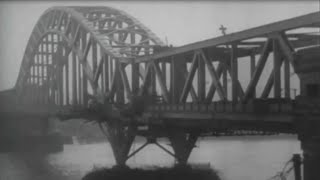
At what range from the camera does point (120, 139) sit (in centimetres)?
6444

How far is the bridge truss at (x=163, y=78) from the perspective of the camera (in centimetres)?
3209

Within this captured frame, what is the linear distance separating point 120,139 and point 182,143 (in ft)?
28.3

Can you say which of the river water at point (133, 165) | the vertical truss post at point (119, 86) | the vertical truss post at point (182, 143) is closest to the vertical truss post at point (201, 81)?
the vertical truss post at point (182, 143)

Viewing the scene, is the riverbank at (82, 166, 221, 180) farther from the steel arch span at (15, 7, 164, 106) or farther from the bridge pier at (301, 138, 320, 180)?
the bridge pier at (301, 138, 320, 180)

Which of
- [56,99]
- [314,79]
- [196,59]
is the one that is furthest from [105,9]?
[314,79]

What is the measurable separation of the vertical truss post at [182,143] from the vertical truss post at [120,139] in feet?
17.1

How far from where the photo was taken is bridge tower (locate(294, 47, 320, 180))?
933 inches

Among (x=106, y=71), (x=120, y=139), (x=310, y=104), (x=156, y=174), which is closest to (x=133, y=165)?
(x=120, y=139)

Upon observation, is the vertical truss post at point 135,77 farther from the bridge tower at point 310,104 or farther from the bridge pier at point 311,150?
the bridge pier at point 311,150

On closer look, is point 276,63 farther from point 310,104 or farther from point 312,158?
point 312,158

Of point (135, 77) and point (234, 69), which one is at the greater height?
point (234, 69)

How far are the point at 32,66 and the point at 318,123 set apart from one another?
3648 inches

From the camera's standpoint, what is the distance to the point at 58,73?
3829 inches

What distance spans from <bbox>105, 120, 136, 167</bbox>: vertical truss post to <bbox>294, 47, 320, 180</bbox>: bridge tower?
37.5 metres
